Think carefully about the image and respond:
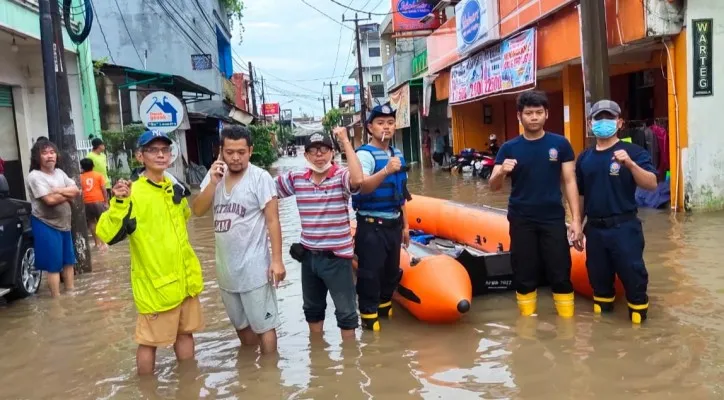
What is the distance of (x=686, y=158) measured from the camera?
9.77 m

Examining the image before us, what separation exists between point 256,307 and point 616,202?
2.69 metres

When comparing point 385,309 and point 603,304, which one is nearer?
point 603,304

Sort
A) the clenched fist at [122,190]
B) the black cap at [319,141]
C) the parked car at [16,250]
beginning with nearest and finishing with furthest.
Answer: the clenched fist at [122,190], the black cap at [319,141], the parked car at [16,250]

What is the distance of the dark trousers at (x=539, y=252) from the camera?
15.9 feet

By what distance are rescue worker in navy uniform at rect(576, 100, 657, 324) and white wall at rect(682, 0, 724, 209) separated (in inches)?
223

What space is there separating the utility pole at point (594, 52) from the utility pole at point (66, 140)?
22.2 feet

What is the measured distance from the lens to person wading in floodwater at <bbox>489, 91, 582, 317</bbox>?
4777 mm

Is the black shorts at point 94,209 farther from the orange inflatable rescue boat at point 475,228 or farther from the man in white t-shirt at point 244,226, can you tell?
the man in white t-shirt at point 244,226

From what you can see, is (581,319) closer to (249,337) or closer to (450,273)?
(450,273)

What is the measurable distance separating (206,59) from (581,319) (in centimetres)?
2789

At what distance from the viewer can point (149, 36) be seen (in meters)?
30.3

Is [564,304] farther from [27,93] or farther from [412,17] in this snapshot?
[412,17]

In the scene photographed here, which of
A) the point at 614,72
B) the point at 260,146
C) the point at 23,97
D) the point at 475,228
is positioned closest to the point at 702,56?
the point at 475,228

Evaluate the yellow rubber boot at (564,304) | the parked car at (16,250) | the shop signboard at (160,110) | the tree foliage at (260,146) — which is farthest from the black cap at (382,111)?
the tree foliage at (260,146)
